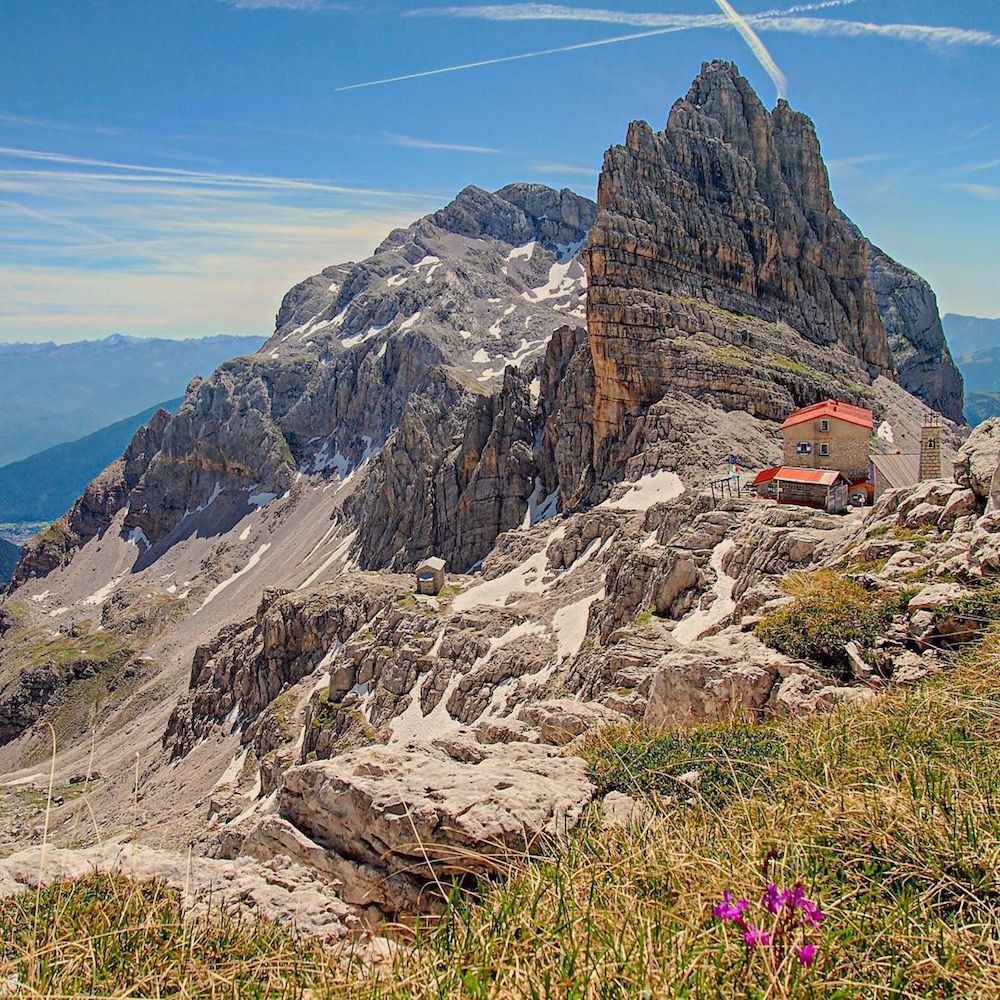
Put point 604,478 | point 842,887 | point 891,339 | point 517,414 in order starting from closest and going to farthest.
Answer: point 842,887, point 604,478, point 517,414, point 891,339

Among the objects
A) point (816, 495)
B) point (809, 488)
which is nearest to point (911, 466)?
point (809, 488)

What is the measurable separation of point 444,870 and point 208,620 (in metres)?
122

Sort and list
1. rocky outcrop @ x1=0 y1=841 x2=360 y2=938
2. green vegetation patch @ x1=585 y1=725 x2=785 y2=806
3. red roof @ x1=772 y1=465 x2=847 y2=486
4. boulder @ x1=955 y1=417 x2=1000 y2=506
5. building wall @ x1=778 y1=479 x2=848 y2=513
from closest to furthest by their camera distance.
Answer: rocky outcrop @ x1=0 y1=841 x2=360 y2=938
green vegetation patch @ x1=585 y1=725 x2=785 y2=806
boulder @ x1=955 y1=417 x2=1000 y2=506
building wall @ x1=778 y1=479 x2=848 y2=513
red roof @ x1=772 y1=465 x2=847 y2=486

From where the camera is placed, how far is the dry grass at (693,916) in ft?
14.3

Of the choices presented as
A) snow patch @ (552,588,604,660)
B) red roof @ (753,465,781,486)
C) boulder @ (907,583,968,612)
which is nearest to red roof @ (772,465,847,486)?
red roof @ (753,465,781,486)

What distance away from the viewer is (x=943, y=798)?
18.6 ft

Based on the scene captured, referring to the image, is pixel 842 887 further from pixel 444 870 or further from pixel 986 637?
pixel 986 637

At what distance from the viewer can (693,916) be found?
4859mm

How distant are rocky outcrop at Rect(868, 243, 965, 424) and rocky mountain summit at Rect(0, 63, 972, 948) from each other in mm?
878

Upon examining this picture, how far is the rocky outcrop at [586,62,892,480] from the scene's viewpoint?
76.3m

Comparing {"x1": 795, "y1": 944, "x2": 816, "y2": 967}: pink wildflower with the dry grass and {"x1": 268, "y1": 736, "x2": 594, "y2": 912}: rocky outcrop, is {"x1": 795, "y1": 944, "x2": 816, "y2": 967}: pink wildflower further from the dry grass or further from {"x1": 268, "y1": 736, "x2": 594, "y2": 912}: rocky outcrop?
{"x1": 268, "y1": 736, "x2": 594, "y2": 912}: rocky outcrop

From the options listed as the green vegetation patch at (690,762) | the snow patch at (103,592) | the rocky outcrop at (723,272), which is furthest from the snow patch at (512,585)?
the snow patch at (103,592)

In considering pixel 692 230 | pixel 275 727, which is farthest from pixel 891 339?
pixel 275 727

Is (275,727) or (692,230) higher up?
(692,230)
